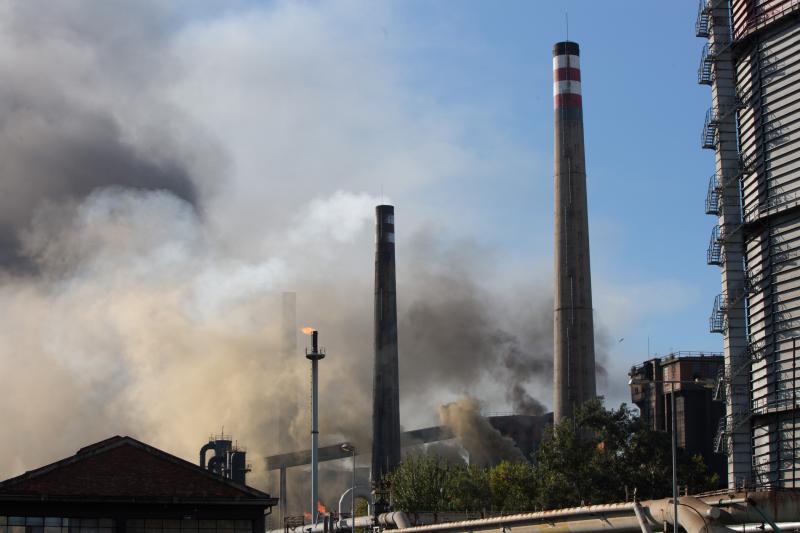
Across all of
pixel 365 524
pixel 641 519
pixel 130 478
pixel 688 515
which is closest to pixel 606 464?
pixel 365 524

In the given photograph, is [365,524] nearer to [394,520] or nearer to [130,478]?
[394,520]

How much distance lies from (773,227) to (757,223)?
1310mm

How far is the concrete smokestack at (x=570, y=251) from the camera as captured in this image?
346 ft

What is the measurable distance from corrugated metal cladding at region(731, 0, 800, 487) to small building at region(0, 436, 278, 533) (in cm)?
2674

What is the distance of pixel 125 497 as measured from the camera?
2699 inches

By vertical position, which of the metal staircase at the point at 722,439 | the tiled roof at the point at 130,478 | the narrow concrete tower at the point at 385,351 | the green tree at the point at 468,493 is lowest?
the green tree at the point at 468,493

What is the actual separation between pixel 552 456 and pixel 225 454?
31.8m

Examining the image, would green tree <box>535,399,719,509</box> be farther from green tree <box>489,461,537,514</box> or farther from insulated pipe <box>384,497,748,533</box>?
insulated pipe <box>384,497,748,533</box>

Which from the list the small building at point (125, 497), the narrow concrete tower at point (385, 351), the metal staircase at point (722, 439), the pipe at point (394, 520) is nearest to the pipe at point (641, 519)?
the metal staircase at point (722, 439)

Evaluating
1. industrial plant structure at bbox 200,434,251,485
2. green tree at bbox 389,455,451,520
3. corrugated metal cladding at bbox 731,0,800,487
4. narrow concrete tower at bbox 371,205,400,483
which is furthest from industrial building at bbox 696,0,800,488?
narrow concrete tower at bbox 371,205,400,483

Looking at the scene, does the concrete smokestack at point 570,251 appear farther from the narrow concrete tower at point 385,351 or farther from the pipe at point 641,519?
the pipe at point 641,519

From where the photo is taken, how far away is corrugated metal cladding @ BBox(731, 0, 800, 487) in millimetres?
64562

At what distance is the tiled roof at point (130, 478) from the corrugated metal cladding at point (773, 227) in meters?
26.5

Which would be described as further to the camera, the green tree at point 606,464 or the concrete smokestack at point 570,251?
the concrete smokestack at point 570,251
